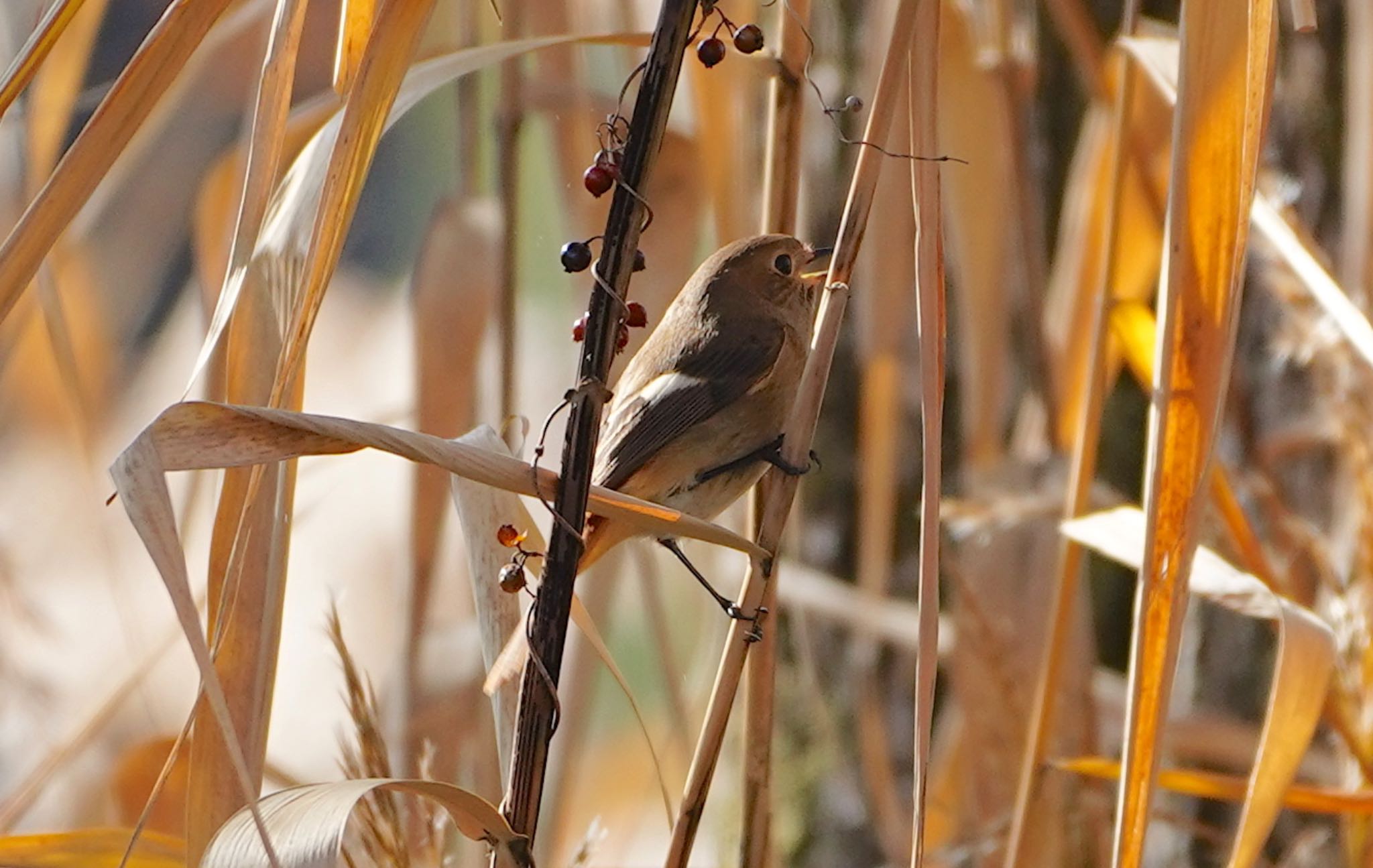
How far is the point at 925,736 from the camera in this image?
74 centimetres

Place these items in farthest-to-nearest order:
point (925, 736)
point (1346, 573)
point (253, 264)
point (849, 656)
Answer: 1. point (849, 656)
2. point (1346, 573)
3. point (253, 264)
4. point (925, 736)

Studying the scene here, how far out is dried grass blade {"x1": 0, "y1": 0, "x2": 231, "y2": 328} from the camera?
0.73m

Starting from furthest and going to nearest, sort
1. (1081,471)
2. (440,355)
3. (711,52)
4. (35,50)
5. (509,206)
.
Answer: (440,355), (509,206), (1081,471), (711,52), (35,50)

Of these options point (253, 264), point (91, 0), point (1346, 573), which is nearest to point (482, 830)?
point (253, 264)

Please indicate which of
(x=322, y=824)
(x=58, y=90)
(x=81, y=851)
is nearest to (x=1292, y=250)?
(x=322, y=824)

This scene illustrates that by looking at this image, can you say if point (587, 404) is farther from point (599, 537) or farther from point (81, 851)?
point (81, 851)

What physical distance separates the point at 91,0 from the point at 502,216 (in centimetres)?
45

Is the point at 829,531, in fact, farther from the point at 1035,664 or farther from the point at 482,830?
the point at 482,830

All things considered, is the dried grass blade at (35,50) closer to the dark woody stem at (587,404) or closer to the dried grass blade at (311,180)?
the dried grass blade at (311,180)

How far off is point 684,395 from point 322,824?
82cm

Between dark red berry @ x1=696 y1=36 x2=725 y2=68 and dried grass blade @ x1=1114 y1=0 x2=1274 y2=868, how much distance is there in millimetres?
294

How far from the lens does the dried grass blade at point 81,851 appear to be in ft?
2.97

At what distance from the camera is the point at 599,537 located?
3.61 ft

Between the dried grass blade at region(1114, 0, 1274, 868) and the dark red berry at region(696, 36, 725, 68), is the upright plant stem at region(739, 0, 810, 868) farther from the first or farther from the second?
the dried grass blade at region(1114, 0, 1274, 868)
